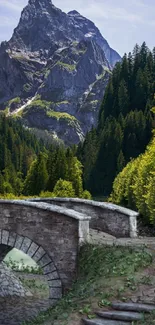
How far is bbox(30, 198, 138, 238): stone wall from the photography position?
2227cm

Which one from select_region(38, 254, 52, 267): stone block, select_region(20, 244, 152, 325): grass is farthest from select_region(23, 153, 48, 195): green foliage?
select_region(20, 244, 152, 325): grass

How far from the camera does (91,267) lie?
58.1 feet

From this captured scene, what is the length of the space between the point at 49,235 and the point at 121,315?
681cm

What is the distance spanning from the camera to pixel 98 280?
16047 millimetres

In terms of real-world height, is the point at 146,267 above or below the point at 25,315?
above

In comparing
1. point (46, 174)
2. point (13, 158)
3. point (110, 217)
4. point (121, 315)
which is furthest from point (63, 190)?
point (13, 158)

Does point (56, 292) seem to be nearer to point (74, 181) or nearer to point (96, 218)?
point (96, 218)

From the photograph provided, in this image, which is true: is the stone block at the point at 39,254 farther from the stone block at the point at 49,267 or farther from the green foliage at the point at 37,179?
the green foliage at the point at 37,179

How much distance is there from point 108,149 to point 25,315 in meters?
84.3

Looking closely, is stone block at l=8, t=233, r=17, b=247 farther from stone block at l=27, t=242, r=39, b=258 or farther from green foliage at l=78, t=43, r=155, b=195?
green foliage at l=78, t=43, r=155, b=195

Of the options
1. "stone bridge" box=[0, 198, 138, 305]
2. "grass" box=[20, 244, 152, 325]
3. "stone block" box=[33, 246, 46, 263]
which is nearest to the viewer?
"grass" box=[20, 244, 152, 325]

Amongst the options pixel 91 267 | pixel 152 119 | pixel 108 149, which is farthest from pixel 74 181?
pixel 91 267

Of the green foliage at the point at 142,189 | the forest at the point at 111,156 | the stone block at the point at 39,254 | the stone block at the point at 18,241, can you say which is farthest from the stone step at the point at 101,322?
the forest at the point at 111,156

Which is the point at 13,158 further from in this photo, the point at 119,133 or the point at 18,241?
the point at 18,241
